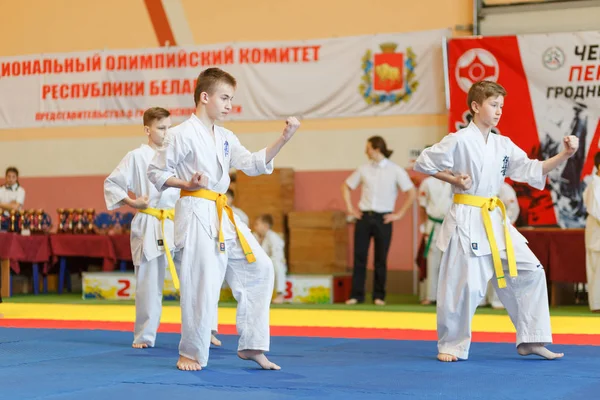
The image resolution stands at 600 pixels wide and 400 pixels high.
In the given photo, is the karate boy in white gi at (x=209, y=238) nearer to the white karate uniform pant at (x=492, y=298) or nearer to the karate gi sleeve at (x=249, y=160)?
the karate gi sleeve at (x=249, y=160)

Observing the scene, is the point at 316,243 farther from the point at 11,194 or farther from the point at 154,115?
the point at 154,115

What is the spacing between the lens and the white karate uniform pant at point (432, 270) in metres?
9.44

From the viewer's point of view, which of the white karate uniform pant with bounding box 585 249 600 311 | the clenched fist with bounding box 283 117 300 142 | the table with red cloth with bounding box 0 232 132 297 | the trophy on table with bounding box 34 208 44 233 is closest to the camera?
the clenched fist with bounding box 283 117 300 142

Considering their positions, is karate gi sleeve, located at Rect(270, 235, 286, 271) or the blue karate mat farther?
karate gi sleeve, located at Rect(270, 235, 286, 271)

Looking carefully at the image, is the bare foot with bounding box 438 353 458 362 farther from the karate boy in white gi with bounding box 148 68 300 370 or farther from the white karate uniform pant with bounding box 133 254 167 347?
the white karate uniform pant with bounding box 133 254 167 347

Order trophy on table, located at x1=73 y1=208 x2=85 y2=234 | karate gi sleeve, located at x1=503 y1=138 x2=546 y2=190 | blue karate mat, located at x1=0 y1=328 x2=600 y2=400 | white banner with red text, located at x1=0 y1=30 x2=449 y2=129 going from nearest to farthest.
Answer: blue karate mat, located at x1=0 y1=328 x2=600 y2=400 → karate gi sleeve, located at x1=503 y1=138 x2=546 y2=190 → white banner with red text, located at x1=0 y1=30 x2=449 y2=129 → trophy on table, located at x1=73 y1=208 x2=85 y2=234

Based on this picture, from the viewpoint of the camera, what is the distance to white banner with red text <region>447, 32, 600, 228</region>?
1023 centimetres

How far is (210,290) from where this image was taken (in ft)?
15.1

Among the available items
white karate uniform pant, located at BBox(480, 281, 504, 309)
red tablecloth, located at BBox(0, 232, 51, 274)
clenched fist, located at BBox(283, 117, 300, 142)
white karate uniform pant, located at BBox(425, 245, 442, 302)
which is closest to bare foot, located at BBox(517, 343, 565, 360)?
clenched fist, located at BBox(283, 117, 300, 142)

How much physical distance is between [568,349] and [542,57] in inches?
223

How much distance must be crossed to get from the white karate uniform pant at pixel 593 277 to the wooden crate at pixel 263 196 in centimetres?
354

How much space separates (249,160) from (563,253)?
206 inches

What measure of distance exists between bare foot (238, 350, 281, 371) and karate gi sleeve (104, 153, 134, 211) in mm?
1618

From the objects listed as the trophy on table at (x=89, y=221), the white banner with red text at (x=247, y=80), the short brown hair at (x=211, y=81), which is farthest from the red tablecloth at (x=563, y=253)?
the trophy on table at (x=89, y=221)
